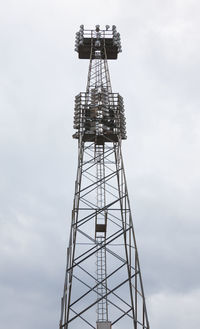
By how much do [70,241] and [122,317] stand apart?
602 centimetres

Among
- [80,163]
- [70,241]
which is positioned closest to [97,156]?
[80,163]

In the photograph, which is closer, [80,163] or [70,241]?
[70,241]

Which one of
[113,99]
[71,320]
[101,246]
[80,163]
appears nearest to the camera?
[71,320]

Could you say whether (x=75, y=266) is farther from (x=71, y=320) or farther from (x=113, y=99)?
(x=113, y=99)

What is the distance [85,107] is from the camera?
126ft

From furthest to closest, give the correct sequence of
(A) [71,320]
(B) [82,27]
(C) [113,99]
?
(B) [82,27], (C) [113,99], (A) [71,320]

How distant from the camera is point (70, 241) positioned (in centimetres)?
3266

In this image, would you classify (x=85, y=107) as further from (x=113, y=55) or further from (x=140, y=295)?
(x=140, y=295)

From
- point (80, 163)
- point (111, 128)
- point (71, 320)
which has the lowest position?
point (71, 320)

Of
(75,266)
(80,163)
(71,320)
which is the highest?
(80,163)

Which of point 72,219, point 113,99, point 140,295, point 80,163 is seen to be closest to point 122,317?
point 140,295

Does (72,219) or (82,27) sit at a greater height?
(82,27)

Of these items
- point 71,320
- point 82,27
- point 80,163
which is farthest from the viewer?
point 82,27

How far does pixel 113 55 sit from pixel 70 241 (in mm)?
19530
